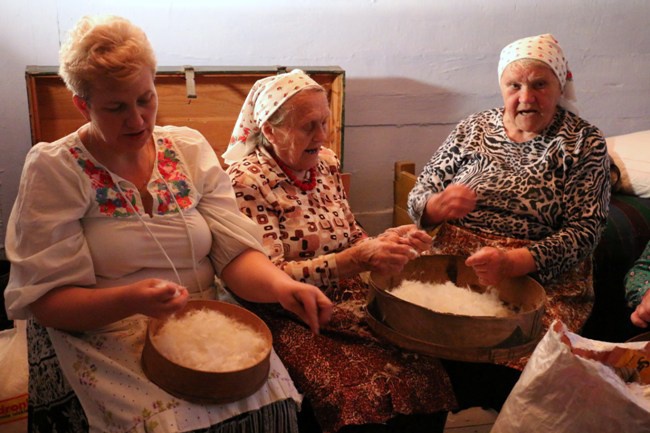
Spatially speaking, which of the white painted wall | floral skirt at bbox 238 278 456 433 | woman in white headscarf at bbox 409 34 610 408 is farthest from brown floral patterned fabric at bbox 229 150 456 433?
the white painted wall

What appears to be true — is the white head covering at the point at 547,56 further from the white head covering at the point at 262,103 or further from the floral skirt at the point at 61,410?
the floral skirt at the point at 61,410

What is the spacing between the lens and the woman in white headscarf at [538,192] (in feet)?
6.36

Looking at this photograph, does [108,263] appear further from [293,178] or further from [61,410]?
[293,178]

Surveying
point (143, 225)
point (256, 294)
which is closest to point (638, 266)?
point (256, 294)

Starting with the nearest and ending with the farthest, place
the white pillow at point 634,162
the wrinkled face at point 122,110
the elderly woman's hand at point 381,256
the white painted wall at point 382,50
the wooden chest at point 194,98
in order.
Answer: the wrinkled face at point 122,110 → the elderly woman's hand at point 381,256 → the wooden chest at point 194,98 → the white painted wall at point 382,50 → the white pillow at point 634,162

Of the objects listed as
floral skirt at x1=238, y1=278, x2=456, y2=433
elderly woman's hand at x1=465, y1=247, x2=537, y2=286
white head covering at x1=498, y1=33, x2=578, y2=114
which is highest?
white head covering at x1=498, y1=33, x2=578, y2=114

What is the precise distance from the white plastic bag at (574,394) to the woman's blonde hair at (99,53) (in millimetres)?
1048

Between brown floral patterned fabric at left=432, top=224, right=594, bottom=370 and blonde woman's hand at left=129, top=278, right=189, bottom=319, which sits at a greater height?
blonde woman's hand at left=129, top=278, right=189, bottom=319

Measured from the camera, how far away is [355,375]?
1533mm

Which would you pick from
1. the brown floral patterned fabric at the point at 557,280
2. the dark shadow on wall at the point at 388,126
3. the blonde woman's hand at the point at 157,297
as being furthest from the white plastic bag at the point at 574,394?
the dark shadow on wall at the point at 388,126

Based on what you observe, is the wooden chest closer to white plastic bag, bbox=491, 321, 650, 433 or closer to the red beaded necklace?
the red beaded necklace

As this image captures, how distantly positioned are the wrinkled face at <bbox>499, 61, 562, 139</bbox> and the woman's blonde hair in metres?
1.22

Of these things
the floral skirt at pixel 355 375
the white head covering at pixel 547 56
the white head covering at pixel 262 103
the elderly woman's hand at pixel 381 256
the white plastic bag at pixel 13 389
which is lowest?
the white plastic bag at pixel 13 389

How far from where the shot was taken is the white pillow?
2.76 metres
